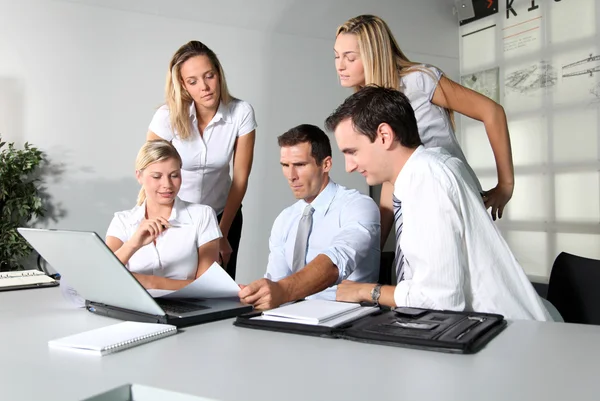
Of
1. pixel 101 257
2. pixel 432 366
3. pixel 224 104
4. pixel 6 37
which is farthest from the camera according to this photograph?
pixel 6 37

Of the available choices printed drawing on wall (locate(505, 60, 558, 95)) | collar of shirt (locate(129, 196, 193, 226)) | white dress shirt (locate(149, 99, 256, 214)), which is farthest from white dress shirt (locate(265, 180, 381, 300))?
printed drawing on wall (locate(505, 60, 558, 95))

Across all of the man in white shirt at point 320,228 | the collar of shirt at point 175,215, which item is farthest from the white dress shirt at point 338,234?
the collar of shirt at point 175,215

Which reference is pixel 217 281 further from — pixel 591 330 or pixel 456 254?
pixel 591 330

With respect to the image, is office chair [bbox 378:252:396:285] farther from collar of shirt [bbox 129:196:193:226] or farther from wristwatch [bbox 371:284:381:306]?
wristwatch [bbox 371:284:381:306]

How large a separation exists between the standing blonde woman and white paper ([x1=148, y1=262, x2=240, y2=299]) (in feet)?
3.75

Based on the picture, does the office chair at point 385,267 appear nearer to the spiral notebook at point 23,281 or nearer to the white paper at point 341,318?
the white paper at point 341,318

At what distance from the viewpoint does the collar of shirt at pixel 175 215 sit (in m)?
2.44

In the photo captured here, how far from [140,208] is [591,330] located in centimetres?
181

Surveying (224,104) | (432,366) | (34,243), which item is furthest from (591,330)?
(224,104)

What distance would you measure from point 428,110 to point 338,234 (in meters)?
0.62

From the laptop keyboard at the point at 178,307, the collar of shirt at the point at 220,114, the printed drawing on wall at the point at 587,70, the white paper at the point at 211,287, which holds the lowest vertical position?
the laptop keyboard at the point at 178,307

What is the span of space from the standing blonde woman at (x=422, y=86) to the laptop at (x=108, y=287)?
118 centimetres

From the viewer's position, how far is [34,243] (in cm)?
152

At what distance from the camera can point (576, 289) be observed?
1787mm
